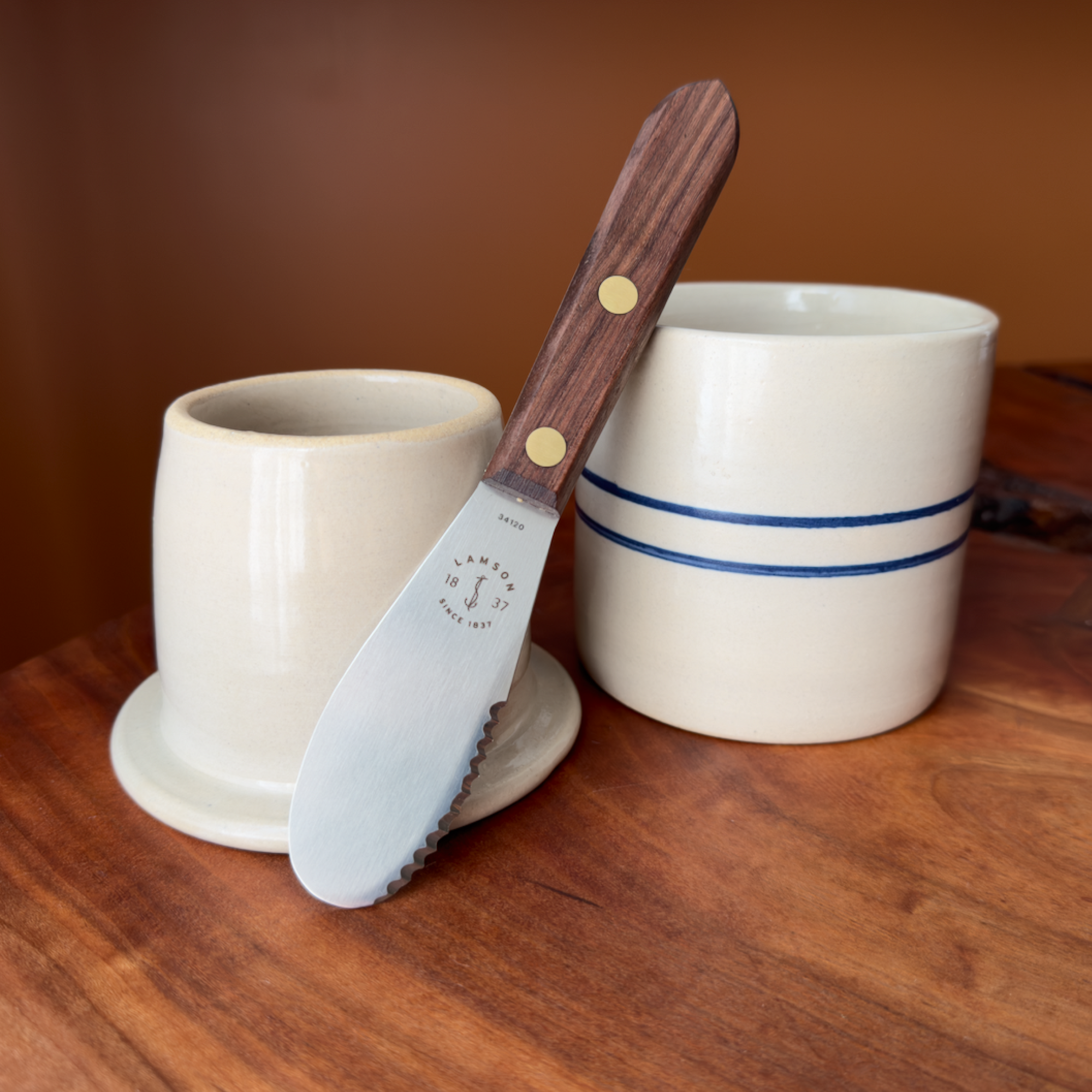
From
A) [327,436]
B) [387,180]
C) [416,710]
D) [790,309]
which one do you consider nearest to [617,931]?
[416,710]

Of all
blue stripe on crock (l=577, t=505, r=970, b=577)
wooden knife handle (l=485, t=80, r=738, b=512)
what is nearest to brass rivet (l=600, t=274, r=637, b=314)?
wooden knife handle (l=485, t=80, r=738, b=512)

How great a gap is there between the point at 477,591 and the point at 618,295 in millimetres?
127

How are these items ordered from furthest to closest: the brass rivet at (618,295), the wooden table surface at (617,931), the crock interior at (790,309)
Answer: the crock interior at (790,309)
the brass rivet at (618,295)
the wooden table surface at (617,931)

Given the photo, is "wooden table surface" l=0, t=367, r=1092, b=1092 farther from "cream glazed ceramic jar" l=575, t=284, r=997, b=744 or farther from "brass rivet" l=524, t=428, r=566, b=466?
"brass rivet" l=524, t=428, r=566, b=466

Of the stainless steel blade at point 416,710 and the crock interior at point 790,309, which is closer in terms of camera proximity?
the stainless steel blade at point 416,710

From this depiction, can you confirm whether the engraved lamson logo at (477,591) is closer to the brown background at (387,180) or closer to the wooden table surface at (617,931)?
the wooden table surface at (617,931)

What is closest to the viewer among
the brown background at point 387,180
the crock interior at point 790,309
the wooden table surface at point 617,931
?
the wooden table surface at point 617,931

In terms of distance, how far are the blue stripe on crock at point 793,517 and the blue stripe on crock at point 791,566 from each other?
17mm

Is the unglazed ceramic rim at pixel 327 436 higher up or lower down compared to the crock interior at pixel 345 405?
higher up

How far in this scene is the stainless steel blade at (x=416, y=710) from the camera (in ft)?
1.12

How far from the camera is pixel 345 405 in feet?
1.49

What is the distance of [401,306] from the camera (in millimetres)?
1372

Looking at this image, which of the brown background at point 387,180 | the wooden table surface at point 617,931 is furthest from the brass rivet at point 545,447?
the brown background at point 387,180

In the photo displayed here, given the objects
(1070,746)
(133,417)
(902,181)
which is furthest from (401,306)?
(1070,746)
